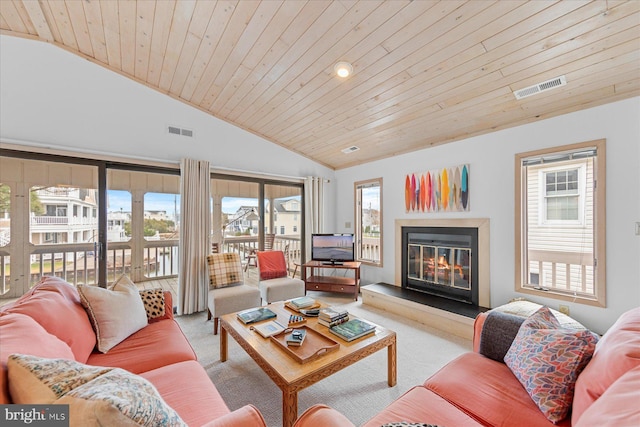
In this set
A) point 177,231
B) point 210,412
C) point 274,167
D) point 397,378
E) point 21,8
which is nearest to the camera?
point 210,412

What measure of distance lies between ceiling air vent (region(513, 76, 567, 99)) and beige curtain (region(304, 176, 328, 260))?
10.4 feet

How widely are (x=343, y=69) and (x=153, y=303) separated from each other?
8.87ft

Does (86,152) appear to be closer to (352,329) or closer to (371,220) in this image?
(352,329)

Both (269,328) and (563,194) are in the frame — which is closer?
(269,328)

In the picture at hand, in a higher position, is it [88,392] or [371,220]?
[371,220]

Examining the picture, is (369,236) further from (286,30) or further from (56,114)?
(56,114)

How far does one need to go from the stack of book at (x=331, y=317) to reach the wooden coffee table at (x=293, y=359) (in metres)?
0.05

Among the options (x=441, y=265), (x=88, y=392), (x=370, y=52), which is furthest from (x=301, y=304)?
(x=370, y=52)

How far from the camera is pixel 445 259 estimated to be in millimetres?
3504

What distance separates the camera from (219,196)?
13.3 ft

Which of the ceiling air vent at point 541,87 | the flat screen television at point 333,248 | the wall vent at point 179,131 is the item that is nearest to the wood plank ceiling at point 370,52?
the ceiling air vent at point 541,87

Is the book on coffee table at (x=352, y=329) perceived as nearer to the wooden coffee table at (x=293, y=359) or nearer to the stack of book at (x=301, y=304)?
the wooden coffee table at (x=293, y=359)

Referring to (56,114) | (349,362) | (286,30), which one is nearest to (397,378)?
(349,362)

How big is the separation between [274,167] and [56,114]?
2.67m
